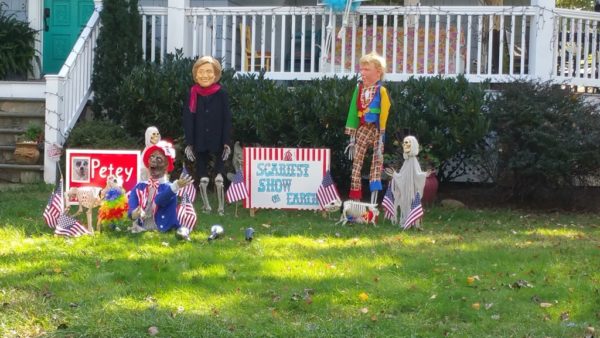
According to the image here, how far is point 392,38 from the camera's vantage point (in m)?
11.9

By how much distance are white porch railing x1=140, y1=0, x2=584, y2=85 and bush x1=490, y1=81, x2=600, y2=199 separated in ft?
2.72

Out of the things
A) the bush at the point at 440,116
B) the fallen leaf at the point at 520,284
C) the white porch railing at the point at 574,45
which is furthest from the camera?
the white porch railing at the point at 574,45

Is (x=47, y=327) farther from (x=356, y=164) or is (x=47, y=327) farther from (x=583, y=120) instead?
(x=583, y=120)

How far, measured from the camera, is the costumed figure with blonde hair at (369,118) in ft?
29.8

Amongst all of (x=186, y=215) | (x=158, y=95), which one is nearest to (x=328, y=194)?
(x=186, y=215)

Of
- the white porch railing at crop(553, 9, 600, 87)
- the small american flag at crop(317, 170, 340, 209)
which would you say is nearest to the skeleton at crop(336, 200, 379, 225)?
the small american flag at crop(317, 170, 340, 209)

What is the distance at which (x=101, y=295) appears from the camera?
580 centimetres

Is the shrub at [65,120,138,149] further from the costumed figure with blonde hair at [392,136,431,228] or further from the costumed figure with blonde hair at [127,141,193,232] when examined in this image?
the costumed figure with blonde hair at [392,136,431,228]

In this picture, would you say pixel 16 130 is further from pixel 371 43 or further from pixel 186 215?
pixel 371 43

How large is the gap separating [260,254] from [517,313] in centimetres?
228

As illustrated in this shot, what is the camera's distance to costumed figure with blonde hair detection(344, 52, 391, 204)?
29.8ft

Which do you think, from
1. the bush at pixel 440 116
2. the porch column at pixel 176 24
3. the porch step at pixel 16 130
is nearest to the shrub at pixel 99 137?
the porch step at pixel 16 130

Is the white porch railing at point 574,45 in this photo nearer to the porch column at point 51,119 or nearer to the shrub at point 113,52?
the shrub at point 113,52

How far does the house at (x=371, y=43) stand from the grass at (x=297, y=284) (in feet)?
11.7
